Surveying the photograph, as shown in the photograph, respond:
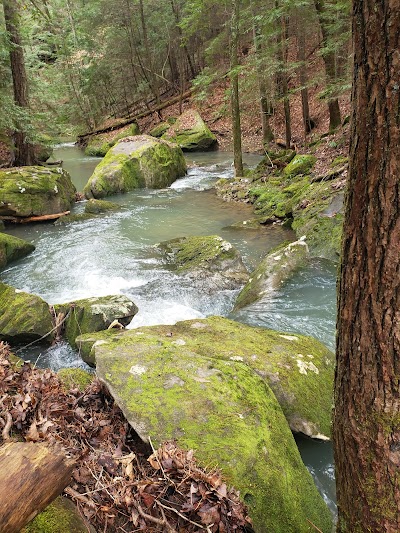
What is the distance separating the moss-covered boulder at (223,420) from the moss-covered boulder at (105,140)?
78.4 feet

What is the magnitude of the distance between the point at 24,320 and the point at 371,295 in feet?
16.4

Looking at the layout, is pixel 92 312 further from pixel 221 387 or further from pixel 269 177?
pixel 269 177

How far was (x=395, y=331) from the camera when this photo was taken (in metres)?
1.68

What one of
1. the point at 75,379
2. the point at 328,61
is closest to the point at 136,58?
the point at 328,61

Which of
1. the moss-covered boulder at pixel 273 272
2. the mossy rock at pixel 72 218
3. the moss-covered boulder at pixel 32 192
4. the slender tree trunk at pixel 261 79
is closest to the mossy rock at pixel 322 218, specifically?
the moss-covered boulder at pixel 273 272

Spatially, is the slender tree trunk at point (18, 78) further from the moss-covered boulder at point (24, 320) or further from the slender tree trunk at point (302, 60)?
the slender tree trunk at point (302, 60)

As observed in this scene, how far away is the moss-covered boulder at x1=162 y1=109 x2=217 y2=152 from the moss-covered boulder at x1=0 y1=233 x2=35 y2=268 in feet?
51.0

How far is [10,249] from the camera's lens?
29.6ft

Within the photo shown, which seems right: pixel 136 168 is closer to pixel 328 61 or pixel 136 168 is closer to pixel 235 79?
pixel 235 79

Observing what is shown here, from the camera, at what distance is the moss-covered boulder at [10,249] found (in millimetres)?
8844

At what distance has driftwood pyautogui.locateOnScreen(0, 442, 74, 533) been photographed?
5.08 feet

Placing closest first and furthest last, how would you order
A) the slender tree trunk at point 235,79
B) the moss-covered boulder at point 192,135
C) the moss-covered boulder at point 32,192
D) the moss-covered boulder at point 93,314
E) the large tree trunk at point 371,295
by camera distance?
the large tree trunk at point 371,295
the moss-covered boulder at point 93,314
the moss-covered boulder at point 32,192
the slender tree trunk at point 235,79
the moss-covered boulder at point 192,135

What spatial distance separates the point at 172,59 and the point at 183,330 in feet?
108

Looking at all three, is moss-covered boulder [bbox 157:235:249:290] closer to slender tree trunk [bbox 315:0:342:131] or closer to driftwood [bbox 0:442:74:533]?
driftwood [bbox 0:442:74:533]
